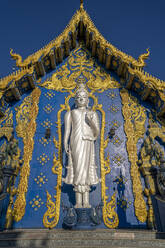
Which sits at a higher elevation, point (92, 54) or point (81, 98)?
point (92, 54)

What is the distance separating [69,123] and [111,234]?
3162mm

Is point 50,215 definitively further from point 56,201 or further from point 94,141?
point 94,141

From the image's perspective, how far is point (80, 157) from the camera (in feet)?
17.1

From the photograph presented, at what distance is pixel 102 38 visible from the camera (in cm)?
721

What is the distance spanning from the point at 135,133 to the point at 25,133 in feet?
11.2

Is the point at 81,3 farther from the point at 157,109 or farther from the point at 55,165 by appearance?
the point at 55,165

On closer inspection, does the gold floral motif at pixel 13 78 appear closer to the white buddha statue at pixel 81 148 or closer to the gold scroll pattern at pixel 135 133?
the white buddha statue at pixel 81 148

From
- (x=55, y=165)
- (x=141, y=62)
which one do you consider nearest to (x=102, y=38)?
(x=141, y=62)

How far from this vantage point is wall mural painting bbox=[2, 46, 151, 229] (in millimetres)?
4945

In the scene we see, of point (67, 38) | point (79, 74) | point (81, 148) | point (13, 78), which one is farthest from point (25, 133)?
point (67, 38)

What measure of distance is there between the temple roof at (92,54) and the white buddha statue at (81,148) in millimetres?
1774

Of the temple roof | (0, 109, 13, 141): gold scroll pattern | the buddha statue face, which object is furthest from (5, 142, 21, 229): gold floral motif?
the buddha statue face

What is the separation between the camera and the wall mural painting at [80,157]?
4.95 metres

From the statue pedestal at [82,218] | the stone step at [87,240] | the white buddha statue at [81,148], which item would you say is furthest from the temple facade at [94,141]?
the stone step at [87,240]
